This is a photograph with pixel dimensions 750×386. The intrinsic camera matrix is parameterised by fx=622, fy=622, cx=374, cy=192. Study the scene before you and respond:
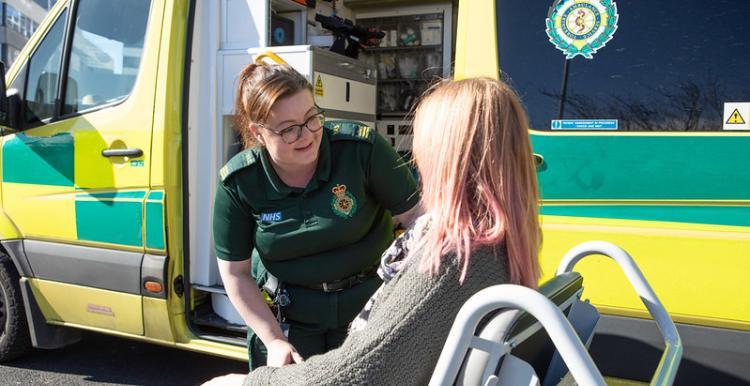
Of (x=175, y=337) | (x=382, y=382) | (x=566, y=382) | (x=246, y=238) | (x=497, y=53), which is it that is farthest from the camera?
(x=175, y=337)

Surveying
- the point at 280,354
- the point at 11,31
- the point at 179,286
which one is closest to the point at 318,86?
the point at 179,286

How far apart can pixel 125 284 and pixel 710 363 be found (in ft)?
8.78

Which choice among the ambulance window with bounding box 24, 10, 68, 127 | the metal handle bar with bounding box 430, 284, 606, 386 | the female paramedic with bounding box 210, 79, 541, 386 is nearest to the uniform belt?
the female paramedic with bounding box 210, 79, 541, 386

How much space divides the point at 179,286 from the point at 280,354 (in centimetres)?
161

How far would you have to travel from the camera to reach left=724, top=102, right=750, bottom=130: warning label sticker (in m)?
2.12

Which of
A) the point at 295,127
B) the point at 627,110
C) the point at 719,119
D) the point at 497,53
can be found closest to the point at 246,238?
the point at 295,127

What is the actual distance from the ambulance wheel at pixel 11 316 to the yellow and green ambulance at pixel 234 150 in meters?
0.01

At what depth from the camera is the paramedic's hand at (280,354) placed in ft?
5.75

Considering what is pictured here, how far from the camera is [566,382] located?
1287 millimetres

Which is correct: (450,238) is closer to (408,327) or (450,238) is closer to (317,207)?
(408,327)

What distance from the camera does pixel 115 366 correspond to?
387 centimetres

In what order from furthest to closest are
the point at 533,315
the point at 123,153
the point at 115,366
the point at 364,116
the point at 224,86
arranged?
1. the point at 364,116
2. the point at 115,366
3. the point at 224,86
4. the point at 123,153
5. the point at 533,315

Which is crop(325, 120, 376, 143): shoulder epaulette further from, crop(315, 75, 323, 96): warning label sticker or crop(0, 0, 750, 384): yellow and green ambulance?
crop(315, 75, 323, 96): warning label sticker

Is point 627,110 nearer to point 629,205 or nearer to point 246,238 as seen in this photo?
point 629,205
